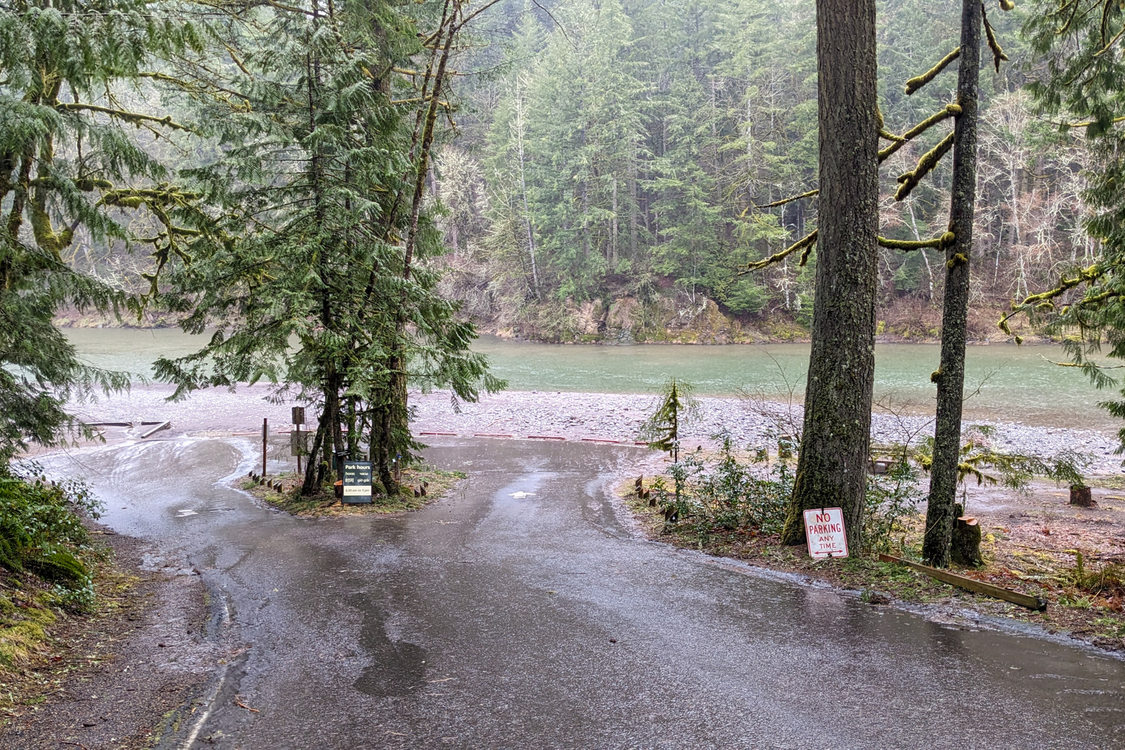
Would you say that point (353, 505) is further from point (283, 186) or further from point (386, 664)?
point (386, 664)

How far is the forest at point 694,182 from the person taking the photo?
1766 inches

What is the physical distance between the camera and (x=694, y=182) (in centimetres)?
4991

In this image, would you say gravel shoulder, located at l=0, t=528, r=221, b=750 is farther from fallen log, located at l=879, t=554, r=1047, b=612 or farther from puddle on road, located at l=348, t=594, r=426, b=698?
fallen log, located at l=879, t=554, r=1047, b=612

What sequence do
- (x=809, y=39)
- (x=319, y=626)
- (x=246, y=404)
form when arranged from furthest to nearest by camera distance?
(x=809, y=39) → (x=246, y=404) → (x=319, y=626)

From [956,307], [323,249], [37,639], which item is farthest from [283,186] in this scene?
[956,307]

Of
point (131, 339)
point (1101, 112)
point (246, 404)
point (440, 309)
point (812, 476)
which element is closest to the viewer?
point (812, 476)

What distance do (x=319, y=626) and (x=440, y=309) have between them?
6.35m

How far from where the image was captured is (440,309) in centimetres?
1127

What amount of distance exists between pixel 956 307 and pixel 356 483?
831 cm

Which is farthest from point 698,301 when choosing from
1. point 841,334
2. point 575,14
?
point 841,334

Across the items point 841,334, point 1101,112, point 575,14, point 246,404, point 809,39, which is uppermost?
point 575,14

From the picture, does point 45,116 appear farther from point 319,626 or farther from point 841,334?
point 841,334

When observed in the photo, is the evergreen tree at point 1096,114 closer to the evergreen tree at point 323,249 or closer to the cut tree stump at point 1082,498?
the cut tree stump at point 1082,498

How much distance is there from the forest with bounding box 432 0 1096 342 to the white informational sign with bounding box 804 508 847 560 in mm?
38066
